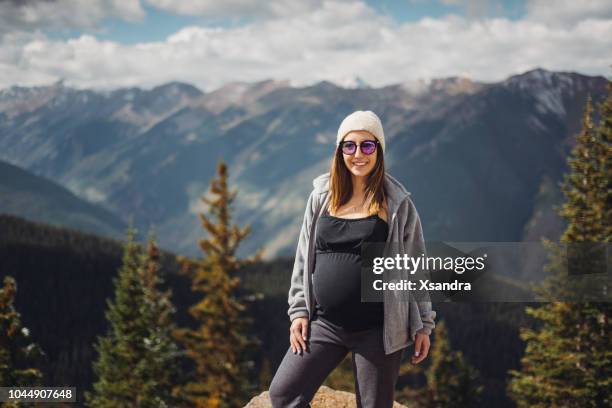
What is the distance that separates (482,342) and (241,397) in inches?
7541

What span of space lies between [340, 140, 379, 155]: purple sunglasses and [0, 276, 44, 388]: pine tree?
1555 centimetres

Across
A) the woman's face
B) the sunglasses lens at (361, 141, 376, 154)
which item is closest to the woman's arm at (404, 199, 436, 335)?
the woman's face

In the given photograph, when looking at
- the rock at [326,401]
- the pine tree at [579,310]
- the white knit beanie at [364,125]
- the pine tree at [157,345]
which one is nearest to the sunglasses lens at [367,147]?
the white knit beanie at [364,125]

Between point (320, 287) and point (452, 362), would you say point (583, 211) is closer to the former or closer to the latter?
point (320, 287)

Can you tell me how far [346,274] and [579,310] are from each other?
13.3 metres

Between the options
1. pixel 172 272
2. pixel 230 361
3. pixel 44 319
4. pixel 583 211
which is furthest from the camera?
pixel 172 272

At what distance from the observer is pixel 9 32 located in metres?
90.1

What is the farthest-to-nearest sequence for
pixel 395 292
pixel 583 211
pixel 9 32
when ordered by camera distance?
pixel 9 32 < pixel 583 211 < pixel 395 292

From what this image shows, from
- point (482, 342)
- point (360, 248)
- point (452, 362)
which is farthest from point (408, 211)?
point (482, 342)

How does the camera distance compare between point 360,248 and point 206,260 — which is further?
point 206,260

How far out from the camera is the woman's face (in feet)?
20.5

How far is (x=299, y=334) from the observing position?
6234mm

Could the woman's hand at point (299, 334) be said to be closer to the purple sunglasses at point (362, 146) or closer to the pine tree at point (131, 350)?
the purple sunglasses at point (362, 146)

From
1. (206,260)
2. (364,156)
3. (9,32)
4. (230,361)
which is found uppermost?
(9,32)
